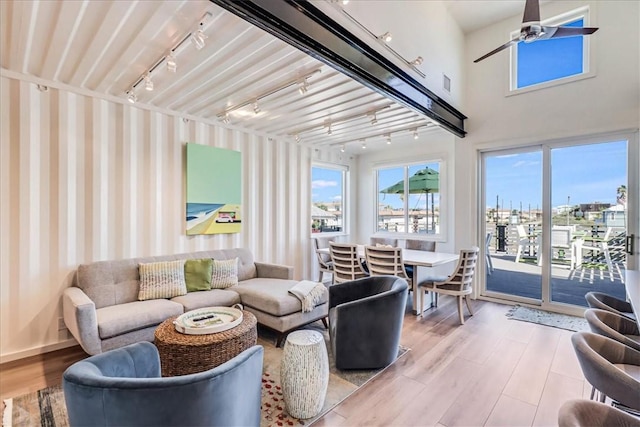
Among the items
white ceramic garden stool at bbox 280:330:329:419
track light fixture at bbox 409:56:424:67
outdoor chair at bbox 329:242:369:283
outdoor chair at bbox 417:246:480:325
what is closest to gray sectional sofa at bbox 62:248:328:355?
outdoor chair at bbox 329:242:369:283

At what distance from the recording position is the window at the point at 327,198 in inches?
236

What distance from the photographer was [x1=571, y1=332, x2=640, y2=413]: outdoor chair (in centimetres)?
130

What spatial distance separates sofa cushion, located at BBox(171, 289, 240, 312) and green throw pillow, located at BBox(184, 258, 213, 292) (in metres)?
0.10

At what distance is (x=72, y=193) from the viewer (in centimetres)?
318

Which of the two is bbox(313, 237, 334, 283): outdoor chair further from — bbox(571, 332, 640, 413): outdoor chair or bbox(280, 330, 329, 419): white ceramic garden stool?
bbox(571, 332, 640, 413): outdoor chair

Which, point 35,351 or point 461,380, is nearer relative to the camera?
point 461,380

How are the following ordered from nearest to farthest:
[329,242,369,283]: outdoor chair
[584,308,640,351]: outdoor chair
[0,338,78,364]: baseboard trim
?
1. [584,308,640,351]: outdoor chair
2. [0,338,78,364]: baseboard trim
3. [329,242,369,283]: outdoor chair

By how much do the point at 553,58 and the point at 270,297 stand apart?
5.05m

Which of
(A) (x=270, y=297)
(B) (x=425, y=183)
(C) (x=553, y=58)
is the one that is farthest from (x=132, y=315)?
(C) (x=553, y=58)

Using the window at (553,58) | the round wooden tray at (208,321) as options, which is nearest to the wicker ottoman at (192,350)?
the round wooden tray at (208,321)

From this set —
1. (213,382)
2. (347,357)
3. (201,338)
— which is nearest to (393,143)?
(347,357)

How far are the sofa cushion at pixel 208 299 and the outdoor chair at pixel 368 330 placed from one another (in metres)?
1.36

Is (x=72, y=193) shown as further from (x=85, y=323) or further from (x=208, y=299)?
(x=208, y=299)

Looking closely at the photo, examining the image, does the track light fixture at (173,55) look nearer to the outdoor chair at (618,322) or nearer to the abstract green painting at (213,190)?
the abstract green painting at (213,190)
